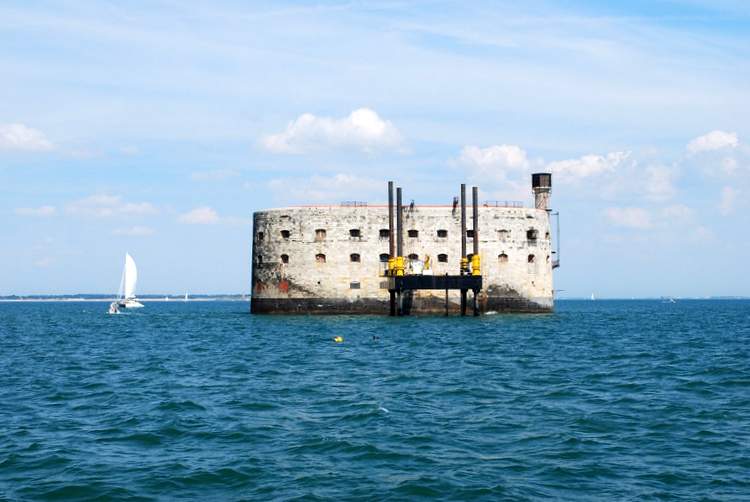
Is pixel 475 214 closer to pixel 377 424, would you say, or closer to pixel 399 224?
pixel 399 224

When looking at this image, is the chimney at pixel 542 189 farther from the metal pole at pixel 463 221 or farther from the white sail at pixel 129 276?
the white sail at pixel 129 276

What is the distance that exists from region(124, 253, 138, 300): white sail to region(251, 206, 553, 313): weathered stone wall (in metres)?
42.2

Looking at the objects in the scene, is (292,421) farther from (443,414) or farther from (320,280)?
(320,280)

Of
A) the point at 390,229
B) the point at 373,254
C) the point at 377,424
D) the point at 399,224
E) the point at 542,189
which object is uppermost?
the point at 542,189

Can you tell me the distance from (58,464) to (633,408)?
35.9ft

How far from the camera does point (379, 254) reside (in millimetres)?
48500

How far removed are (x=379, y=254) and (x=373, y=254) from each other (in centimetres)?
33

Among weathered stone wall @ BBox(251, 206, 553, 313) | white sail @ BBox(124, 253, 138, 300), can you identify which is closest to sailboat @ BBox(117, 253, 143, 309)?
white sail @ BBox(124, 253, 138, 300)

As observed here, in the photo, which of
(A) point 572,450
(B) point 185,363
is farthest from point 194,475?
(B) point 185,363

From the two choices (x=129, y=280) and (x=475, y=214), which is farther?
(x=129, y=280)

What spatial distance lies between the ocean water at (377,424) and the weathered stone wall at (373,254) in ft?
58.2

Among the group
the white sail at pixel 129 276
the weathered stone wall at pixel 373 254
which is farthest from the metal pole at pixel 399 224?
the white sail at pixel 129 276

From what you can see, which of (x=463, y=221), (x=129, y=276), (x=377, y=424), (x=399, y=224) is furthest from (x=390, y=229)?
(x=129, y=276)

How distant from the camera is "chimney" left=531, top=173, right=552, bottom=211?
5338 cm
